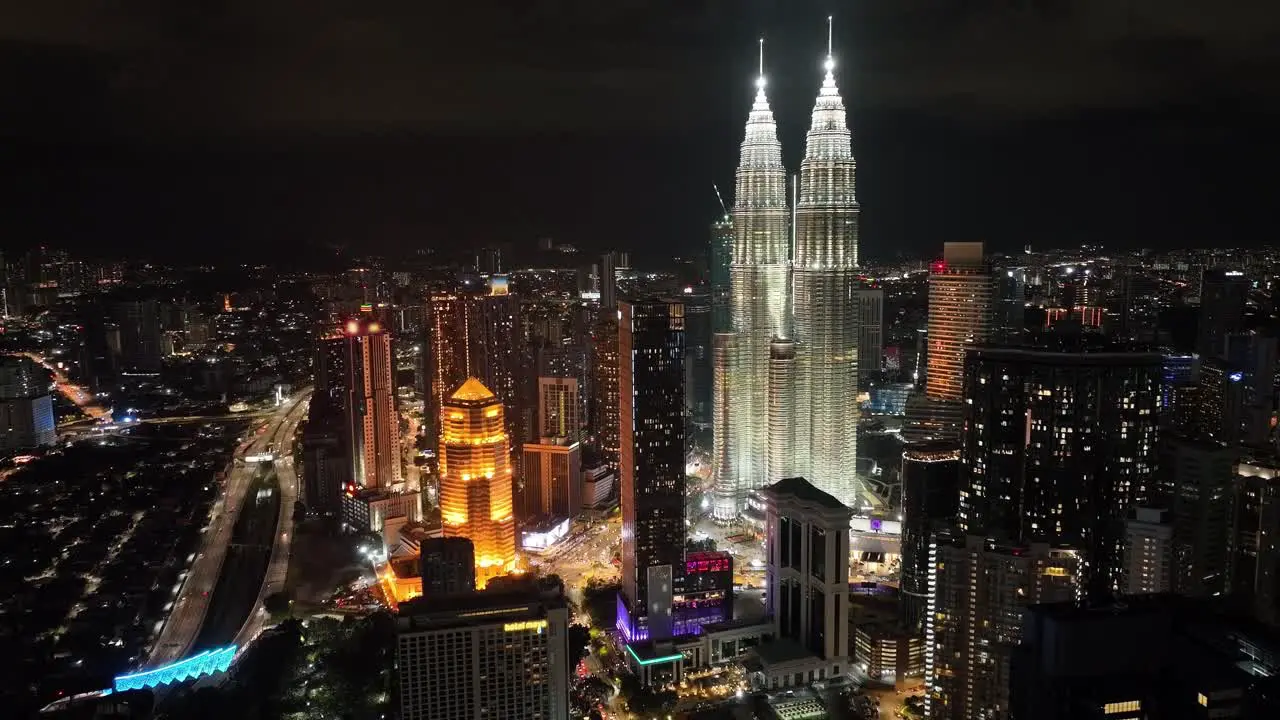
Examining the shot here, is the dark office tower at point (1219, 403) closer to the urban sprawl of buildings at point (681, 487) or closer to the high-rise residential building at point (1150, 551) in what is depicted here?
the urban sprawl of buildings at point (681, 487)

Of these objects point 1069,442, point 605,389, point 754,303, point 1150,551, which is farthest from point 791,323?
point 1150,551

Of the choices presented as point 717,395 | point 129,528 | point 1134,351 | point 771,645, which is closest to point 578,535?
point 717,395

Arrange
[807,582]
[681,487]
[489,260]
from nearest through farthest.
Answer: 1. [807,582]
2. [681,487]
3. [489,260]

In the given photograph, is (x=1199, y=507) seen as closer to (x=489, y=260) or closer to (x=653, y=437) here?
(x=653, y=437)

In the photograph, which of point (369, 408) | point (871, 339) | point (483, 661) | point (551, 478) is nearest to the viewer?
point (483, 661)

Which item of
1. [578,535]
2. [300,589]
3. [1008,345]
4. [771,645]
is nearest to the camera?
[771,645]

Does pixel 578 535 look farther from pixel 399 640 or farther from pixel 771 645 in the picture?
pixel 399 640
